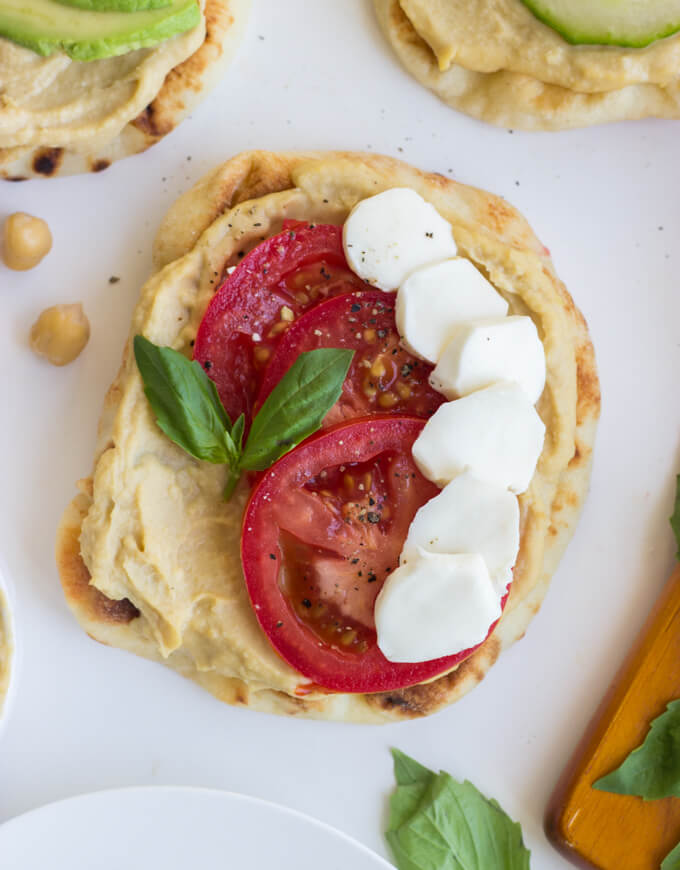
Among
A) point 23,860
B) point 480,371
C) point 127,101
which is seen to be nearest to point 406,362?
point 480,371

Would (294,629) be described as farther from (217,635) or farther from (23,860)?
(23,860)

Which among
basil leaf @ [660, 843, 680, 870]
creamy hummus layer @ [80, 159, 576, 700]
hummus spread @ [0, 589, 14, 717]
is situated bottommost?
basil leaf @ [660, 843, 680, 870]

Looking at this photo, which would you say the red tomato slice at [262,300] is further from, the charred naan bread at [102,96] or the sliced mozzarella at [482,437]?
the charred naan bread at [102,96]

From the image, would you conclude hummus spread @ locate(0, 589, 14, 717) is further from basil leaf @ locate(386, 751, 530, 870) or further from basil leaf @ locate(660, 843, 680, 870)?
basil leaf @ locate(660, 843, 680, 870)

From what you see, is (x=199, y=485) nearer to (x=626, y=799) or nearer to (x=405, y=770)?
(x=405, y=770)

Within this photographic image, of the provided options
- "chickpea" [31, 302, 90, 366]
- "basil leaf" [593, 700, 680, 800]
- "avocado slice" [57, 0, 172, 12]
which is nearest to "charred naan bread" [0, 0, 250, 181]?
"avocado slice" [57, 0, 172, 12]

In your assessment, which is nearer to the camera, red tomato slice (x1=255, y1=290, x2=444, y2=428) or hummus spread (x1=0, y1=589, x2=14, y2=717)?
red tomato slice (x1=255, y1=290, x2=444, y2=428)

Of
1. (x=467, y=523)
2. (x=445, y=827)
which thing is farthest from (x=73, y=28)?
(x=445, y=827)
